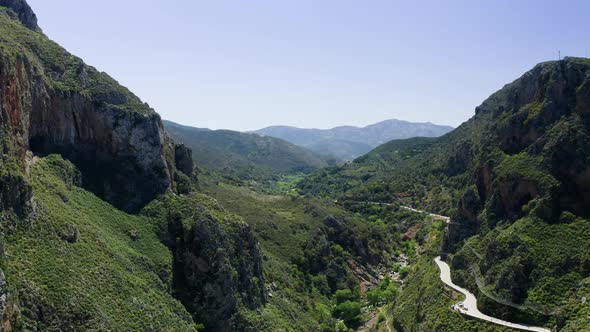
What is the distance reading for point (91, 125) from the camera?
9406cm

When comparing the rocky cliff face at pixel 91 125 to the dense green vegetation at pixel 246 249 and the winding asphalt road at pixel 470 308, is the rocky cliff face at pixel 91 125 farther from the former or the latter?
the winding asphalt road at pixel 470 308

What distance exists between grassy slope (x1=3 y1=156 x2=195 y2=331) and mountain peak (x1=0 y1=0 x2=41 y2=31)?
5120 centimetres

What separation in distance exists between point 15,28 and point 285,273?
76.4 m

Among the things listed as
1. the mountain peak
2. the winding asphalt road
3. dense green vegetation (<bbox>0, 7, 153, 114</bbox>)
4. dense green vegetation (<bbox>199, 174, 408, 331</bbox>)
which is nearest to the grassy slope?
dense green vegetation (<bbox>0, 7, 153, 114</bbox>)

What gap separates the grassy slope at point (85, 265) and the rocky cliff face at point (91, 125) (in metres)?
5.36

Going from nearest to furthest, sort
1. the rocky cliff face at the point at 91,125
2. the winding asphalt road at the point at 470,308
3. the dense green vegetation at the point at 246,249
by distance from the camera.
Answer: the dense green vegetation at the point at 246,249
the winding asphalt road at the point at 470,308
the rocky cliff face at the point at 91,125

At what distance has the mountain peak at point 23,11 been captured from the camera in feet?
375

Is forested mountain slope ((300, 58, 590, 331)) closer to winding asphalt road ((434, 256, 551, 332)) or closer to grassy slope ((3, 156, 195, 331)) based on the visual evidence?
winding asphalt road ((434, 256, 551, 332))

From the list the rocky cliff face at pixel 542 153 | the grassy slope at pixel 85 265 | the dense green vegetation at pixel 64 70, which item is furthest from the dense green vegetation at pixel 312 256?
the dense green vegetation at pixel 64 70

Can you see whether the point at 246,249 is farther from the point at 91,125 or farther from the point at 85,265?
the point at 91,125

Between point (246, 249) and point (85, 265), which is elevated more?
point (85, 265)

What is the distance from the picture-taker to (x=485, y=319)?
73.9 meters

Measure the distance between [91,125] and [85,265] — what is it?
3608 cm

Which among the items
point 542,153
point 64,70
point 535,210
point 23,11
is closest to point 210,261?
point 64,70
